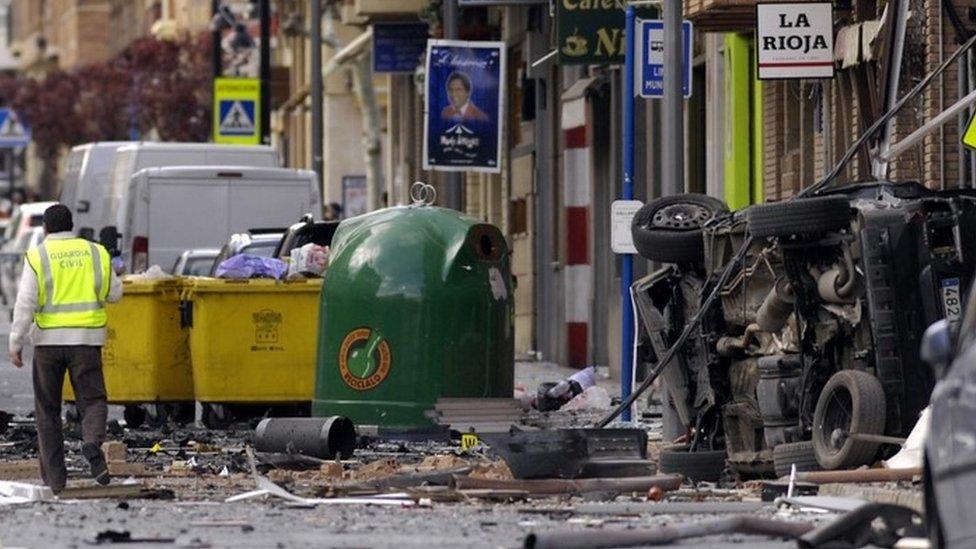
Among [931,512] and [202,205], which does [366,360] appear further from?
[202,205]

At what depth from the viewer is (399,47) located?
45.9 m

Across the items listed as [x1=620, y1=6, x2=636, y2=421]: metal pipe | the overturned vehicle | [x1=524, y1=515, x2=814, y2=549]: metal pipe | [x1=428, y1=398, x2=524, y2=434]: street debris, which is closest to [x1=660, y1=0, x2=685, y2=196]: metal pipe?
[x1=620, y1=6, x2=636, y2=421]: metal pipe

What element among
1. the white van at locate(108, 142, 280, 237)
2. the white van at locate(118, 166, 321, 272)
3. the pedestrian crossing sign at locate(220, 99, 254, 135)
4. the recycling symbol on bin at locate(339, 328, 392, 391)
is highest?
the pedestrian crossing sign at locate(220, 99, 254, 135)

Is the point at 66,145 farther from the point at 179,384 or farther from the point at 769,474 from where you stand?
the point at 769,474

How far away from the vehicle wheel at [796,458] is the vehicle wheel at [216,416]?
29.7ft

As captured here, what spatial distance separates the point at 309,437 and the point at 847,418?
4240 millimetres

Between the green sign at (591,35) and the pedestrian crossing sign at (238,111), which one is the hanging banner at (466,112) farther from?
the pedestrian crossing sign at (238,111)

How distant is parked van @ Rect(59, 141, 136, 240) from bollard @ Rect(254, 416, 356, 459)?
18.7 metres

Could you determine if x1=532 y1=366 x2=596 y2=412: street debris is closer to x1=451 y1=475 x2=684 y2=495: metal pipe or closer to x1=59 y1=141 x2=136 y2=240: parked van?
x1=451 y1=475 x2=684 y2=495: metal pipe

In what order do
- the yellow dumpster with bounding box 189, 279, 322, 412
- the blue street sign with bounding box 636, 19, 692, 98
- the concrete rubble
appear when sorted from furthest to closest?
the yellow dumpster with bounding box 189, 279, 322, 412 → the blue street sign with bounding box 636, 19, 692, 98 → the concrete rubble

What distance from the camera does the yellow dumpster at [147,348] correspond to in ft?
81.1

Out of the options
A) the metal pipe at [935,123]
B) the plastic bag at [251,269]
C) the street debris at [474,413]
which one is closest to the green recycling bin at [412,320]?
the street debris at [474,413]

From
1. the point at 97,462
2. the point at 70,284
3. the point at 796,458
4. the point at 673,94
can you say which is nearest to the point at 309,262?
the point at 673,94

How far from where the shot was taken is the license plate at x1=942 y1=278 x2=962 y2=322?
1571cm
